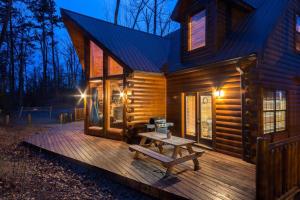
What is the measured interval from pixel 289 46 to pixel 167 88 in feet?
14.6

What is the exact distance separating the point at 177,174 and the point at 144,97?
4006 millimetres

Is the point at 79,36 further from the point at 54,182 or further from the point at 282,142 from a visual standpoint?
the point at 282,142

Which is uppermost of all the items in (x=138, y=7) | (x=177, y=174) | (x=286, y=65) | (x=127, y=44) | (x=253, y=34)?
(x=138, y=7)

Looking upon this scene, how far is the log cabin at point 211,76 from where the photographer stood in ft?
18.6

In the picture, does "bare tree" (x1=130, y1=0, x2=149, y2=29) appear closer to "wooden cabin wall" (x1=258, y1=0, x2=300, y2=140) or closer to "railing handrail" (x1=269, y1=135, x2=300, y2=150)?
"wooden cabin wall" (x1=258, y1=0, x2=300, y2=140)

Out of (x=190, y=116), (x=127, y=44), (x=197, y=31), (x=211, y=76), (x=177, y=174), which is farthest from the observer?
(x=127, y=44)

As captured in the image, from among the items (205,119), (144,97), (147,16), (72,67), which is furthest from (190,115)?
(72,67)

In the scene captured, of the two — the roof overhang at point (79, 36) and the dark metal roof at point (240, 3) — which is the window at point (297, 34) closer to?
the dark metal roof at point (240, 3)

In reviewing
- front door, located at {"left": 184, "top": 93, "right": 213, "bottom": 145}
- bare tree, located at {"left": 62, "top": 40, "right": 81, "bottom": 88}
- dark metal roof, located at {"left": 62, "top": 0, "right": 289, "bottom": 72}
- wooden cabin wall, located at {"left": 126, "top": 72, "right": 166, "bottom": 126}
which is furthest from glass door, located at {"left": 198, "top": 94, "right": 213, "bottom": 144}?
bare tree, located at {"left": 62, "top": 40, "right": 81, "bottom": 88}

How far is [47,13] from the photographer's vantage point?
882 inches

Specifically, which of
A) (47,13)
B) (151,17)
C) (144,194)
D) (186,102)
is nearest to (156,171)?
(144,194)

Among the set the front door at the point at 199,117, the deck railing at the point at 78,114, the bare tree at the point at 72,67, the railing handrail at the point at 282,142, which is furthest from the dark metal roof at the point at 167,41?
the bare tree at the point at 72,67

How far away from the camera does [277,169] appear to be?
3.37 metres

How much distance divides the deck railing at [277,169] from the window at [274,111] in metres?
2.08
